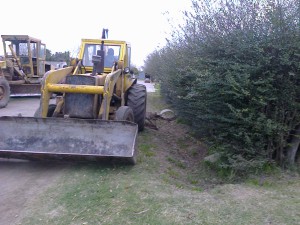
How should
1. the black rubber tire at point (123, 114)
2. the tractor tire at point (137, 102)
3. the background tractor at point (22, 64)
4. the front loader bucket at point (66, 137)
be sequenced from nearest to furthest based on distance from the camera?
the front loader bucket at point (66, 137), the black rubber tire at point (123, 114), the tractor tire at point (137, 102), the background tractor at point (22, 64)

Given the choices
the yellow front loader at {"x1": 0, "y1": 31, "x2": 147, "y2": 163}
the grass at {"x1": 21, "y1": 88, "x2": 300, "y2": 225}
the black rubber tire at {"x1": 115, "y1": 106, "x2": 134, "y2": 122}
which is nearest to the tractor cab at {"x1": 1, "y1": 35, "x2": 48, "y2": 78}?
the yellow front loader at {"x1": 0, "y1": 31, "x2": 147, "y2": 163}

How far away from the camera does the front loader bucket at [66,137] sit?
708 centimetres

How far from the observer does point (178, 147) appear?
10.1m

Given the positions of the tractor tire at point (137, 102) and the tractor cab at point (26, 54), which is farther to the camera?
the tractor cab at point (26, 54)

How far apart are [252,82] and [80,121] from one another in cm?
307

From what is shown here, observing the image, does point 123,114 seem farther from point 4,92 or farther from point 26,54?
point 26,54

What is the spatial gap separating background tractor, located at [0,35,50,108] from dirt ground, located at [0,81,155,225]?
11535 mm

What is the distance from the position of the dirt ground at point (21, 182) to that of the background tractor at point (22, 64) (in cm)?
1154

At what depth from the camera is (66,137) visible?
732 cm

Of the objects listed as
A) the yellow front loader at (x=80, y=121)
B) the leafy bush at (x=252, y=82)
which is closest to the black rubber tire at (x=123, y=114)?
the yellow front loader at (x=80, y=121)

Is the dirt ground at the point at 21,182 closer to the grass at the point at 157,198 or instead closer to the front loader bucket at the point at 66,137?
the grass at the point at 157,198

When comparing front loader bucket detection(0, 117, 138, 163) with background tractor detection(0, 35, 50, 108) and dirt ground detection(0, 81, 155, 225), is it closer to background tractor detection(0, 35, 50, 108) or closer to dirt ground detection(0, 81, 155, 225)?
dirt ground detection(0, 81, 155, 225)

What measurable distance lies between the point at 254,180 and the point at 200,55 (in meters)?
2.86

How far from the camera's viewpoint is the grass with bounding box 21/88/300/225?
4.90m
